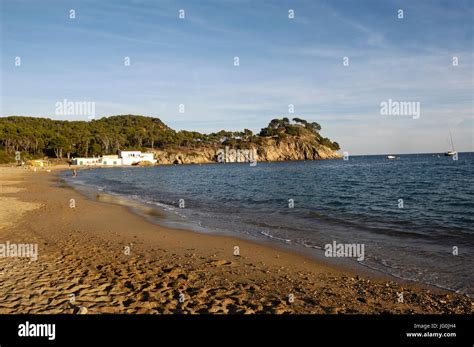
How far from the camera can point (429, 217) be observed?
18.6m

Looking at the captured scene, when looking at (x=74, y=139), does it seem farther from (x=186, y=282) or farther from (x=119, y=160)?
(x=186, y=282)

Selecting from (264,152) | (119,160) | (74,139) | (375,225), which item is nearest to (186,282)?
(375,225)

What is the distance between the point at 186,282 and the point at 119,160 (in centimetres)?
12766

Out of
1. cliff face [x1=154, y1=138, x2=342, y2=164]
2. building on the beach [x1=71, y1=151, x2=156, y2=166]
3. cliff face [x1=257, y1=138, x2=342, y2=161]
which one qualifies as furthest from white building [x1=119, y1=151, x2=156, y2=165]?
cliff face [x1=257, y1=138, x2=342, y2=161]

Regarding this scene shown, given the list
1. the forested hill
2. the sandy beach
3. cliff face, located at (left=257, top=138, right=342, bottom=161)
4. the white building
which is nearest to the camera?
the sandy beach

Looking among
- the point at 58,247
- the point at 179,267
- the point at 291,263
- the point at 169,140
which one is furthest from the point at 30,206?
the point at 169,140

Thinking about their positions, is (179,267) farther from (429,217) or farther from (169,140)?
(169,140)

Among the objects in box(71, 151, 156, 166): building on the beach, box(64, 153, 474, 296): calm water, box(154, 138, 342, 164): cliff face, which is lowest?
box(64, 153, 474, 296): calm water

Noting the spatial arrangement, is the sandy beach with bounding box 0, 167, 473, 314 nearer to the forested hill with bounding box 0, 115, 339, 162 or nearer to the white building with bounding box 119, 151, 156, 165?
the forested hill with bounding box 0, 115, 339, 162

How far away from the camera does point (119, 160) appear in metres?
128

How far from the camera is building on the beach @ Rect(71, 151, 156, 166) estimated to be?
11756 centimetres

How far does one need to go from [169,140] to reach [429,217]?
170 meters

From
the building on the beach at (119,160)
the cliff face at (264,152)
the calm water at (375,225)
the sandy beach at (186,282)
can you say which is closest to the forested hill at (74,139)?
the cliff face at (264,152)

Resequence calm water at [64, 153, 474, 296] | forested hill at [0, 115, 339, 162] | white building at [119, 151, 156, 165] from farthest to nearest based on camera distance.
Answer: white building at [119, 151, 156, 165], forested hill at [0, 115, 339, 162], calm water at [64, 153, 474, 296]
